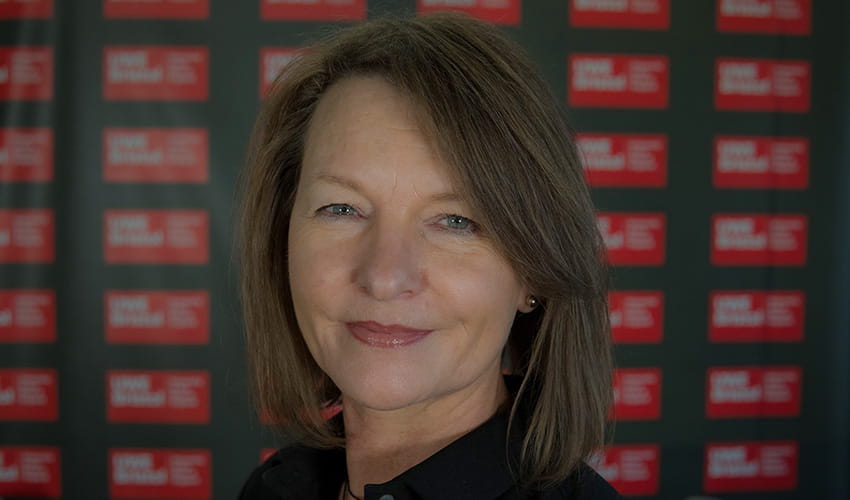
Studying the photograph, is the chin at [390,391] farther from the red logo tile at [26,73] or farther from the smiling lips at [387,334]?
the red logo tile at [26,73]

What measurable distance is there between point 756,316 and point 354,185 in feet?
8.01

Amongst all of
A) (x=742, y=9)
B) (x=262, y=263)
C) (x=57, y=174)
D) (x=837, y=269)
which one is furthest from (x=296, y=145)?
(x=837, y=269)

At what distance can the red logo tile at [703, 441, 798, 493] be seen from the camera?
2736 mm

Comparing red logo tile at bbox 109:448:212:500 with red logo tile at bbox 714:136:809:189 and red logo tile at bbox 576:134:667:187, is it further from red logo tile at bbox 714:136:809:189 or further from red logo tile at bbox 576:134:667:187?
red logo tile at bbox 714:136:809:189

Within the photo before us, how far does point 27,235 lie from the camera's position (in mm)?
2600

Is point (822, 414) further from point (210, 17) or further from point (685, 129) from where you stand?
point (210, 17)

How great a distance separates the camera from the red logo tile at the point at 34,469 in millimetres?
2623

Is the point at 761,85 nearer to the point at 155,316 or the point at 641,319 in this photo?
the point at 641,319

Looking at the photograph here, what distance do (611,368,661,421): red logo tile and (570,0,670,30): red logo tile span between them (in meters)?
1.39

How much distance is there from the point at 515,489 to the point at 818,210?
2.46 metres

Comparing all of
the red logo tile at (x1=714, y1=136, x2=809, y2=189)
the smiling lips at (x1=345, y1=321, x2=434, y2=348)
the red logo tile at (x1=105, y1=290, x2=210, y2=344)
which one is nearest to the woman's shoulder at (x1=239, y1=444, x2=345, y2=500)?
the smiling lips at (x1=345, y1=321, x2=434, y2=348)

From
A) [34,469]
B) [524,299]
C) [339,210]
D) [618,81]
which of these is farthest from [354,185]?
[34,469]

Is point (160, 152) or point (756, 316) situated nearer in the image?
point (160, 152)

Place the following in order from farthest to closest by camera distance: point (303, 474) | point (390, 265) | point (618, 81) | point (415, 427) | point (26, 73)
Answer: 1. point (618, 81)
2. point (26, 73)
3. point (303, 474)
4. point (415, 427)
5. point (390, 265)
